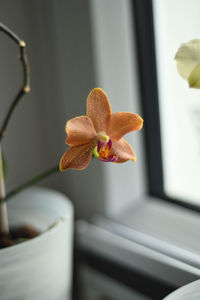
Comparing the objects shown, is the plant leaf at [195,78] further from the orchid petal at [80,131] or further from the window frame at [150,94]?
the window frame at [150,94]

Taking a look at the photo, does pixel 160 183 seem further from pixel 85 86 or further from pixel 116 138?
pixel 116 138

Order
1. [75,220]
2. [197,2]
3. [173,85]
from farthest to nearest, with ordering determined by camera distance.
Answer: [75,220]
[173,85]
[197,2]

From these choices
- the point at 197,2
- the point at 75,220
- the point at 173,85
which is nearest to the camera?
the point at 197,2

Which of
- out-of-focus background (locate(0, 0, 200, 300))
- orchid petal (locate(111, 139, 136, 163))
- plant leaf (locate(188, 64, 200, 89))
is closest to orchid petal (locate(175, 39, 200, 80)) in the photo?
plant leaf (locate(188, 64, 200, 89))

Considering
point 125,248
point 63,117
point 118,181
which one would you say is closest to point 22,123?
point 63,117

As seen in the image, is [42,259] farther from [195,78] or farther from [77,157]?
[195,78]

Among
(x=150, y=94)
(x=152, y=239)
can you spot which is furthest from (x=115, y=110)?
(x=152, y=239)

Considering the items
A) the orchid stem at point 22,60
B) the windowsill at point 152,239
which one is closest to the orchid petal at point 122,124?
the orchid stem at point 22,60
